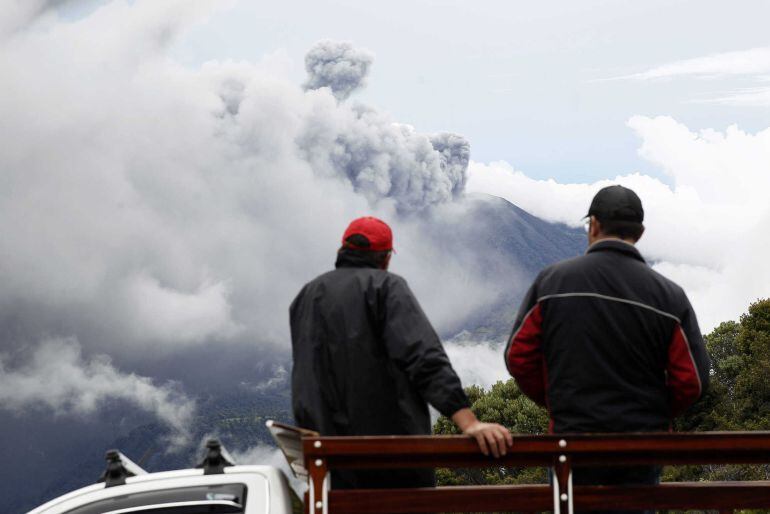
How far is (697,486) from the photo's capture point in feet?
→ 11.7

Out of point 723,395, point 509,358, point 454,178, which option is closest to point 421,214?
point 454,178

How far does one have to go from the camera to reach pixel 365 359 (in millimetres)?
4012

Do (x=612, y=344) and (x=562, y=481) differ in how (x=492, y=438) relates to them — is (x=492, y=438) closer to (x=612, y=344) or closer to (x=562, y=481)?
(x=562, y=481)

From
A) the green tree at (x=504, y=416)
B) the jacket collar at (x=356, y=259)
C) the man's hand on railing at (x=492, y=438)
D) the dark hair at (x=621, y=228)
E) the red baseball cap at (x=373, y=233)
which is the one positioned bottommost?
the man's hand on railing at (x=492, y=438)

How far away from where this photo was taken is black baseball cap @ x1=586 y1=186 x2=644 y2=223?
4.08m

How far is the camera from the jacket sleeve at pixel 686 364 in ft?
12.8

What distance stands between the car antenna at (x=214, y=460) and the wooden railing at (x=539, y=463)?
1.82 ft

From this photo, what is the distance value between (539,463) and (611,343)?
61 centimetres

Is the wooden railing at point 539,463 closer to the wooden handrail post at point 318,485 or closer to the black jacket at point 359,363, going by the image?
the wooden handrail post at point 318,485

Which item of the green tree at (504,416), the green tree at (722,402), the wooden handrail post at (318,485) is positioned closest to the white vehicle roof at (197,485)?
the wooden handrail post at (318,485)

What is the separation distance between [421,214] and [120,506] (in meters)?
190

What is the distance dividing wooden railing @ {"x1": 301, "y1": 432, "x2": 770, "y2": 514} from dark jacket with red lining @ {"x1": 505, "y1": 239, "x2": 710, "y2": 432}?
1.20ft

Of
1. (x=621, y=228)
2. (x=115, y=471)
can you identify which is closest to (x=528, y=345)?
(x=621, y=228)

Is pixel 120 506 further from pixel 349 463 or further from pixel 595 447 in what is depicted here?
pixel 595 447
